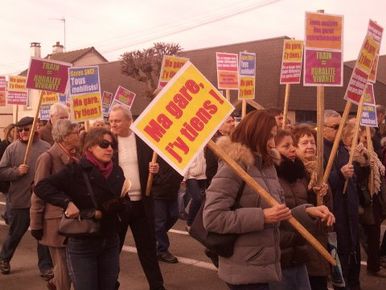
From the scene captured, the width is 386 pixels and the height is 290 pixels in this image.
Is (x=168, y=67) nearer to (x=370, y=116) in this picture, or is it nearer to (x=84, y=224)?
(x=370, y=116)

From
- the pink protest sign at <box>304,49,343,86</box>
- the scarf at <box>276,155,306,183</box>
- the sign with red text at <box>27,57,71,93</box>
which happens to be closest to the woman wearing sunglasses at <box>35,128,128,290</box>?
the scarf at <box>276,155,306,183</box>

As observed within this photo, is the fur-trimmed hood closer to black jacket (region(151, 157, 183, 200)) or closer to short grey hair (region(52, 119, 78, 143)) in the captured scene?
short grey hair (region(52, 119, 78, 143))

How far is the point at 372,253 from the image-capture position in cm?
584

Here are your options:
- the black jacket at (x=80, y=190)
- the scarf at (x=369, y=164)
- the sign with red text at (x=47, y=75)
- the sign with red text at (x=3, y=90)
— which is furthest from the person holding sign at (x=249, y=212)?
the sign with red text at (x=3, y=90)

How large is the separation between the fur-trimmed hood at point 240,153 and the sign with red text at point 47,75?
4.79 metres

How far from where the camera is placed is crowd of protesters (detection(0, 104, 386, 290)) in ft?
10.0

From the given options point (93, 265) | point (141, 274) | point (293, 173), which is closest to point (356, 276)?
point (293, 173)

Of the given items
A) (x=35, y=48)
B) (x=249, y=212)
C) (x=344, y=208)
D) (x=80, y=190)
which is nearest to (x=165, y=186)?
(x=344, y=208)

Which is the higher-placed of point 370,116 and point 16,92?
point 16,92

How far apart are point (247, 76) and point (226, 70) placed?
1.53 ft

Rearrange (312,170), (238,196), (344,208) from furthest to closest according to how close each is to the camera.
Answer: (344,208), (312,170), (238,196)

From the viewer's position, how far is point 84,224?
3.73 metres

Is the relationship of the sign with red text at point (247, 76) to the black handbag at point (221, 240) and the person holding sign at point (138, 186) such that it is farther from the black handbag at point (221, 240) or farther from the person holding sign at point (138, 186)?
the black handbag at point (221, 240)

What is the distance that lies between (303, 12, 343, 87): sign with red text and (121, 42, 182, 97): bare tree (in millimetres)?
26495
